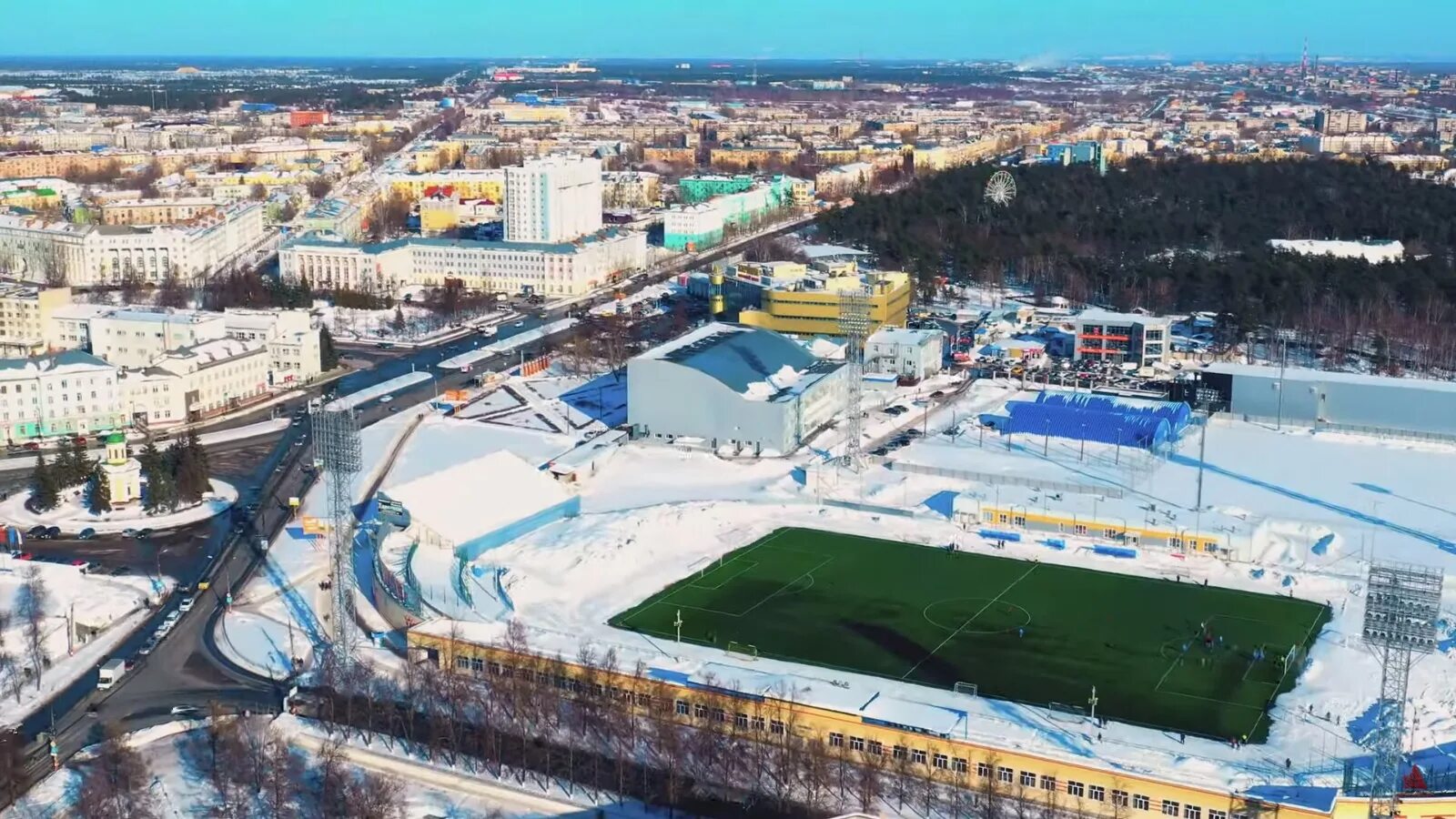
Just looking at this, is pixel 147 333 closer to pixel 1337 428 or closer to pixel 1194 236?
pixel 1337 428

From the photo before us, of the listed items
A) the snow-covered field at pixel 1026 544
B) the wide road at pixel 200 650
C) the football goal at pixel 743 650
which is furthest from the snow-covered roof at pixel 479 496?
the football goal at pixel 743 650

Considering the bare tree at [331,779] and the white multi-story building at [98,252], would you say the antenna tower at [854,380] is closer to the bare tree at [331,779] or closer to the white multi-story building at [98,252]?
the bare tree at [331,779]

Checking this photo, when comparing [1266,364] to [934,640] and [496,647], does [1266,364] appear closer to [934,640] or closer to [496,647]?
[934,640]

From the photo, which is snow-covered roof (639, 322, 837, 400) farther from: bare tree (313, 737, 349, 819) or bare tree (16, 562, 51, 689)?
bare tree (313, 737, 349, 819)

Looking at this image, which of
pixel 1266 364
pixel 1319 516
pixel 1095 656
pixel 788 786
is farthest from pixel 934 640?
pixel 1266 364

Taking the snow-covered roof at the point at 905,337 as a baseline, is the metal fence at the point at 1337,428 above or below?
below

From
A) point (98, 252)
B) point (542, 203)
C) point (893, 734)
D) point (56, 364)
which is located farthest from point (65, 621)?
point (542, 203)
